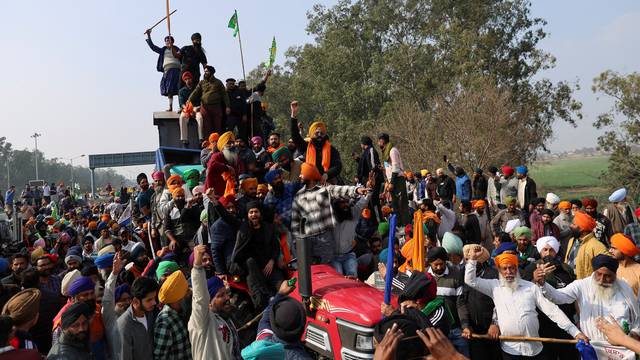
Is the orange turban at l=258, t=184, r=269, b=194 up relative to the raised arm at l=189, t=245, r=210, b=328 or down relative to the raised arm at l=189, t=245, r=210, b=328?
up

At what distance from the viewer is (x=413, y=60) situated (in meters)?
39.1

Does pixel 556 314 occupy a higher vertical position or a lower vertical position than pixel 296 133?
lower

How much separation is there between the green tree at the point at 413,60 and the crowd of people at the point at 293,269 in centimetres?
2467

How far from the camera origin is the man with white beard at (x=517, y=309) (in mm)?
5836

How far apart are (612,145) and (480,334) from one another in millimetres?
30678

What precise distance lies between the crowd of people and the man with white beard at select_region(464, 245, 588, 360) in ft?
0.04

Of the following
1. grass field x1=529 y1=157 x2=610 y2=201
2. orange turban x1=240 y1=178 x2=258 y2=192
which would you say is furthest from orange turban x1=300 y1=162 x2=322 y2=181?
grass field x1=529 y1=157 x2=610 y2=201

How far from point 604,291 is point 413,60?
113 feet

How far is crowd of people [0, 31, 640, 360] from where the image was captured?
182 inches

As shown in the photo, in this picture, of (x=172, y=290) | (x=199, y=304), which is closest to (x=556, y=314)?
(x=199, y=304)

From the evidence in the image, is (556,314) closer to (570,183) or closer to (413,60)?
(413,60)

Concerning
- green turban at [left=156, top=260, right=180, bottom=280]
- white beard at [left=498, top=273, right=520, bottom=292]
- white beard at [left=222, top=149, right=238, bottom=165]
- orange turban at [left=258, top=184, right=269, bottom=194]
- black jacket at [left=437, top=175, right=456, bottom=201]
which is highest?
white beard at [left=222, top=149, right=238, bottom=165]

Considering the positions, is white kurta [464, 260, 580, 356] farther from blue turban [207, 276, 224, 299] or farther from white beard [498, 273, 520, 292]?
blue turban [207, 276, 224, 299]

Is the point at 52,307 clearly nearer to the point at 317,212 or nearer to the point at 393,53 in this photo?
the point at 317,212
